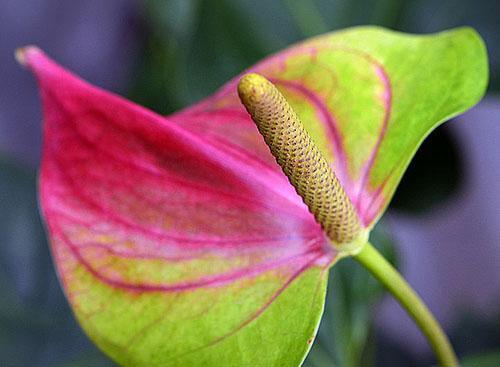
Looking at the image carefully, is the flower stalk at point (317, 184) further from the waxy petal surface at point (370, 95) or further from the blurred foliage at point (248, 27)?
the blurred foliage at point (248, 27)

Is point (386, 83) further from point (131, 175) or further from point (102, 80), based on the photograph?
point (102, 80)

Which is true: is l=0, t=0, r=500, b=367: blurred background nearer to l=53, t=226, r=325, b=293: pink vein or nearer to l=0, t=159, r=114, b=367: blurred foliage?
l=0, t=159, r=114, b=367: blurred foliage

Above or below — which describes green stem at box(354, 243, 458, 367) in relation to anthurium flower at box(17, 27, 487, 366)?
below

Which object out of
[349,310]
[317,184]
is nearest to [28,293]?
[349,310]

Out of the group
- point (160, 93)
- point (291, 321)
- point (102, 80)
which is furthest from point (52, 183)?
point (102, 80)

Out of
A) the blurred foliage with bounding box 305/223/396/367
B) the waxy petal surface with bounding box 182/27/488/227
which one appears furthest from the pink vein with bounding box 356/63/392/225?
the blurred foliage with bounding box 305/223/396/367

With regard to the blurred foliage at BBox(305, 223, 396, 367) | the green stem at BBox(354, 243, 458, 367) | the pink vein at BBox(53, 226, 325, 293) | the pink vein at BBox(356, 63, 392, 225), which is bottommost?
the blurred foliage at BBox(305, 223, 396, 367)
